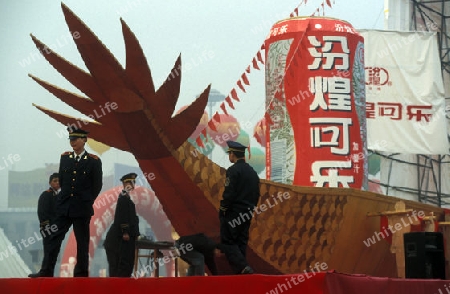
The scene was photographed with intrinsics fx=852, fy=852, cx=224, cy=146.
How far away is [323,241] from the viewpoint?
10.3 m

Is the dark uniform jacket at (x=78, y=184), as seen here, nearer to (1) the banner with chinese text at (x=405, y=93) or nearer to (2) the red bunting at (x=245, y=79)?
(2) the red bunting at (x=245, y=79)

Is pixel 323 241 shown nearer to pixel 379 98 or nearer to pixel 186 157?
pixel 186 157

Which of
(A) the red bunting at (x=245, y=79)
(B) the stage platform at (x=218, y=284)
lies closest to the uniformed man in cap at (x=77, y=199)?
(B) the stage platform at (x=218, y=284)

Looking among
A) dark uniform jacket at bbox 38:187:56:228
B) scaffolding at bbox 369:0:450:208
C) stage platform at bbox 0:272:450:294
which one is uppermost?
scaffolding at bbox 369:0:450:208

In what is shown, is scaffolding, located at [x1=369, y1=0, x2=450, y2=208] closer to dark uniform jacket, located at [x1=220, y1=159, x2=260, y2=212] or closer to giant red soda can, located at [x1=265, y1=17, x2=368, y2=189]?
giant red soda can, located at [x1=265, y1=17, x2=368, y2=189]

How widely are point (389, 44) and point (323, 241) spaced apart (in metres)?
10.1

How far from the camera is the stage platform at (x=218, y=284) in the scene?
19.6 feet

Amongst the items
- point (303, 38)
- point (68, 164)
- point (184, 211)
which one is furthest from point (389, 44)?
point (68, 164)

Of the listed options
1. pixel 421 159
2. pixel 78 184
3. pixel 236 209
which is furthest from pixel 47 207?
pixel 421 159

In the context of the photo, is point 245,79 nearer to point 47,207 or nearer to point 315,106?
point 315,106

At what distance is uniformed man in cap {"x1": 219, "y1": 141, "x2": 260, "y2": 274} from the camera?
746 cm

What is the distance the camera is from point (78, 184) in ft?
24.2

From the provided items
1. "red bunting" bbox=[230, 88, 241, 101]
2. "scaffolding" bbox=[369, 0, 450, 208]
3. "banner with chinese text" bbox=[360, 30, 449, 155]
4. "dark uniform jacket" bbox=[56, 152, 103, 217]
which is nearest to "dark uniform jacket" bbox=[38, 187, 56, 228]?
"dark uniform jacket" bbox=[56, 152, 103, 217]

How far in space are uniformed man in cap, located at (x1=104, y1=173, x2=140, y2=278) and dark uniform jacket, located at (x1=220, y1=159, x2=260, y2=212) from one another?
1.74 meters
